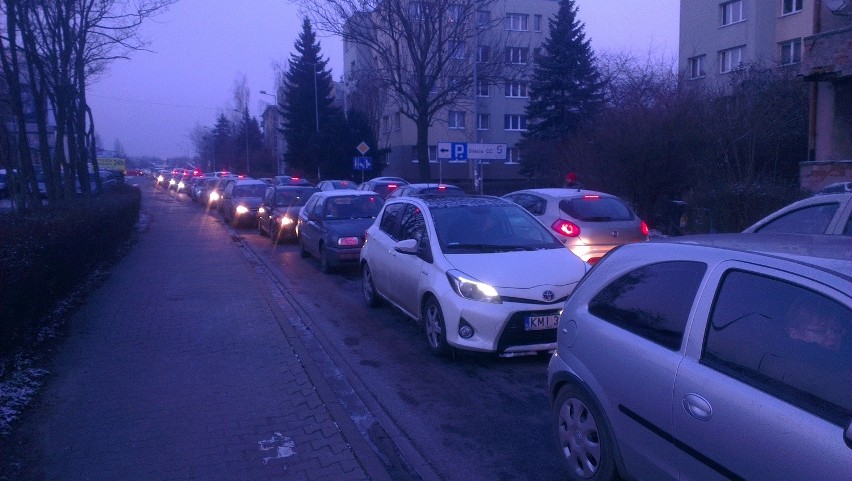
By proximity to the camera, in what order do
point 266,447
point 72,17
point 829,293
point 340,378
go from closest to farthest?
point 829,293
point 266,447
point 340,378
point 72,17

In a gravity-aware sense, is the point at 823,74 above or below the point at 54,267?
above

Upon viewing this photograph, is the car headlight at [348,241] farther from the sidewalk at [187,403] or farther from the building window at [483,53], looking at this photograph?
the building window at [483,53]

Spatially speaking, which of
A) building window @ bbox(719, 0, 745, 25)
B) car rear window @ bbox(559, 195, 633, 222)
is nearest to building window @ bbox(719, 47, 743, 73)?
building window @ bbox(719, 0, 745, 25)

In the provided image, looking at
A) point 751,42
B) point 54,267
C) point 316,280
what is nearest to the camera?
point 54,267

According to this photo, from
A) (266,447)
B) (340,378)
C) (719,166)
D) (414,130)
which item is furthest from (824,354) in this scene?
(414,130)

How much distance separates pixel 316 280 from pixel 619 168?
1018 centimetres

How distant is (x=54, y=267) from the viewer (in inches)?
358

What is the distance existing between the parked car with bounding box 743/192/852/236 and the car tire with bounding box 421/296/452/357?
294cm

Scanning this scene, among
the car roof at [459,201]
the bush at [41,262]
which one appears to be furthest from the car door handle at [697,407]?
the bush at [41,262]

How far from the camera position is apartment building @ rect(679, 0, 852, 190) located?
57.6 feet

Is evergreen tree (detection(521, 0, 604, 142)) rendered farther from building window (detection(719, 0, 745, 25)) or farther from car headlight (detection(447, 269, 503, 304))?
car headlight (detection(447, 269, 503, 304))

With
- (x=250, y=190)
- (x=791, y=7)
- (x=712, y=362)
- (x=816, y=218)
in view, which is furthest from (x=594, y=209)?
(x=791, y=7)

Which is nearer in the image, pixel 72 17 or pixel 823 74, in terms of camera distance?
pixel 823 74

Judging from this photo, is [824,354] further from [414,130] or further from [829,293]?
[414,130]
